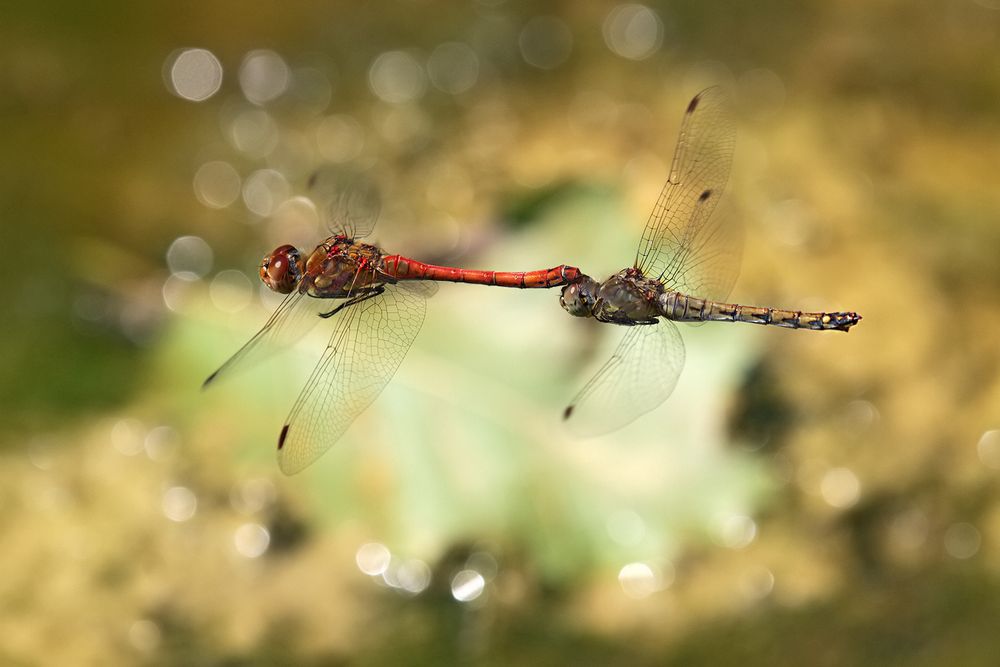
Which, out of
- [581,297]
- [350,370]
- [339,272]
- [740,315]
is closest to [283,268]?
[339,272]

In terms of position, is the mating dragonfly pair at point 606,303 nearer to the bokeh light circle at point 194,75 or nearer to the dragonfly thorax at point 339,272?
the dragonfly thorax at point 339,272

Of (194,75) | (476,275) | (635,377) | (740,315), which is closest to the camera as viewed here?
(635,377)

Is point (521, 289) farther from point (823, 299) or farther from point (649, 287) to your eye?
point (823, 299)

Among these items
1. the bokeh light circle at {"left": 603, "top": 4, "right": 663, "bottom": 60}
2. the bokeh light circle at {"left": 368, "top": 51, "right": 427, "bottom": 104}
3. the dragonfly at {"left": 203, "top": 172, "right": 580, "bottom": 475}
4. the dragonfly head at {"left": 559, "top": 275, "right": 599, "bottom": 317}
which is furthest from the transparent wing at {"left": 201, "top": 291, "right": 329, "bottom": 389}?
the bokeh light circle at {"left": 603, "top": 4, "right": 663, "bottom": 60}

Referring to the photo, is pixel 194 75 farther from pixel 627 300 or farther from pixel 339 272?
pixel 627 300

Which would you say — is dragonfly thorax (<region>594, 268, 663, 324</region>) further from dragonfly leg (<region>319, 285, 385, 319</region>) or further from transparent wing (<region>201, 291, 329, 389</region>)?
transparent wing (<region>201, 291, 329, 389</region>)

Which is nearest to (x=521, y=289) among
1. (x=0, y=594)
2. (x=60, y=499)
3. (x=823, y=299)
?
(x=823, y=299)

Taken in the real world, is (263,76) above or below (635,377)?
above
